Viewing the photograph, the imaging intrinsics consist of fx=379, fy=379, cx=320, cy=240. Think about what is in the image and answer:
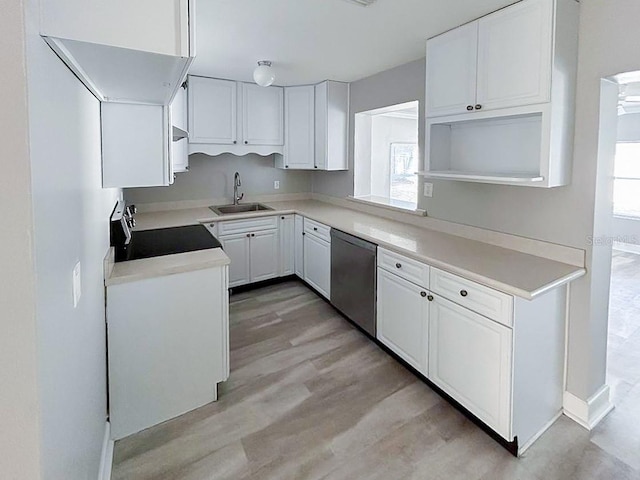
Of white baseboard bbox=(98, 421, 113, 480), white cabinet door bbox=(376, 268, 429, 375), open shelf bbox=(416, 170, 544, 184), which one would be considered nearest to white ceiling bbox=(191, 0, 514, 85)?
open shelf bbox=(416, 170, 544, 184)

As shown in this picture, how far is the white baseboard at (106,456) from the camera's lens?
1.71 metres

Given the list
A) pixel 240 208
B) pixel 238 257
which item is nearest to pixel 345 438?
pixel 238 257

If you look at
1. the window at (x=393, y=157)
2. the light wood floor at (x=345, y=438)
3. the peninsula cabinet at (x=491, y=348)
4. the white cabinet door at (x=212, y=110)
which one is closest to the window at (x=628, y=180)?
the window at (x=393, y=157)

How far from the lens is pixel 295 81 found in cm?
403

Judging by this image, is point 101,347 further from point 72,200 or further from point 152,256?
point 72,200

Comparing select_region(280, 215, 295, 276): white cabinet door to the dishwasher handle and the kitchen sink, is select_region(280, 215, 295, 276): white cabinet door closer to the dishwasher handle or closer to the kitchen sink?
the kitchen sink

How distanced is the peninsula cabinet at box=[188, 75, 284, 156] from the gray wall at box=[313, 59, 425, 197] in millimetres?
770

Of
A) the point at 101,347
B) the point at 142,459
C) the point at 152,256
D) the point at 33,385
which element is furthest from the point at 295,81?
the point at 33,385

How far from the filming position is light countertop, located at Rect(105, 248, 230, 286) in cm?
199

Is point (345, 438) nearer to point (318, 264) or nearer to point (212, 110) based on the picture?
point (318, 264)

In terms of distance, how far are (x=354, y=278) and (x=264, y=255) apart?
4.51 feet

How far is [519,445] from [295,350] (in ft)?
5.19

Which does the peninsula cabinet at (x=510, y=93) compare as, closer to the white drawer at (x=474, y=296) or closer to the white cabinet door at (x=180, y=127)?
the white drawer at (x=474, y=296)

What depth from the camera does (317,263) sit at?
390cm
